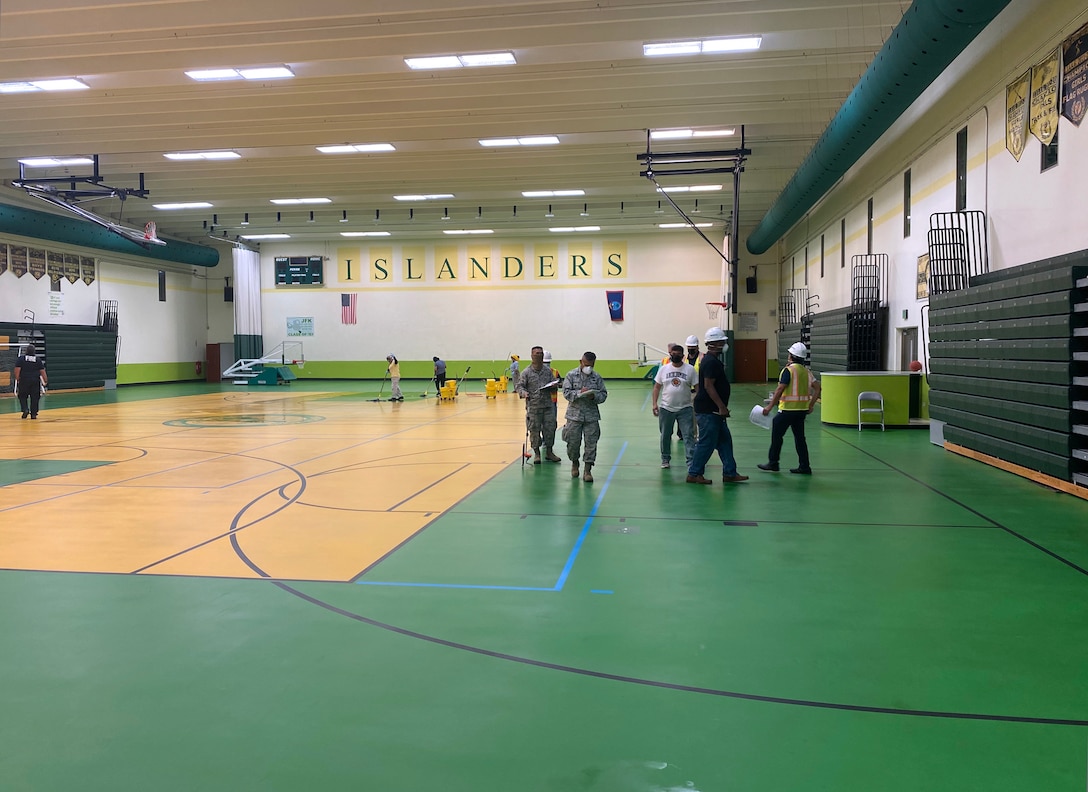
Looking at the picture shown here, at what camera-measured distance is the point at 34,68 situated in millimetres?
14172

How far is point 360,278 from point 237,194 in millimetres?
11580

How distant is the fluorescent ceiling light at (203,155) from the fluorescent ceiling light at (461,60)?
9.07 meters

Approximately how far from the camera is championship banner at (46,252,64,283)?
96.0 feet

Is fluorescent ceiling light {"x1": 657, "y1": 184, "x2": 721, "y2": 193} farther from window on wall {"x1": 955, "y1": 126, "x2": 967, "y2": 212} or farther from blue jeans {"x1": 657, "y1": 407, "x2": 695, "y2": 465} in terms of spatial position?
blue jeans {"x1": 657, "y1": 407, "x2": 695, "y2": 465}

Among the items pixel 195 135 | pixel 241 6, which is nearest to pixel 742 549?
pixel 241 6

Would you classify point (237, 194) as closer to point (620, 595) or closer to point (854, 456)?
point (854, 456)

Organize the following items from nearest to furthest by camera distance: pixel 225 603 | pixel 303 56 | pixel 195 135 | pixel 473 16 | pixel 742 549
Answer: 1. pixel 225 603
2. pixel 742 549
3. pixel 473 16
4. pixel 303 56
5. pixel 195 135

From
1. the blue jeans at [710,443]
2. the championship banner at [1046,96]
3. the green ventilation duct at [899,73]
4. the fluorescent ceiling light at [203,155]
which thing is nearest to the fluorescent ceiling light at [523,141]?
the green ventilation duct at [899,73]

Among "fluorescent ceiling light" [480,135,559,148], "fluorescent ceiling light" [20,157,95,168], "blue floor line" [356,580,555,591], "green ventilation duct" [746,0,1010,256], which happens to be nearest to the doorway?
"green ventilation duct" [746,0,1010,256]

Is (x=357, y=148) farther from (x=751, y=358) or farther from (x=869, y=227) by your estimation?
(x=751, y=358)

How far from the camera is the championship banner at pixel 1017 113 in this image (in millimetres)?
11219

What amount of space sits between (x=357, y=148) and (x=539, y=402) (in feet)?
41.8

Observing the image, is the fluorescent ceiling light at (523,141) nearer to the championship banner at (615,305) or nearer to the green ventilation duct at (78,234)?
the championship banner at (615,305)

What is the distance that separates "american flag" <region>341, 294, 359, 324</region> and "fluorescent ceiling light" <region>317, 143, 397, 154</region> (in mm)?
17379
